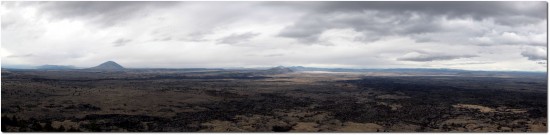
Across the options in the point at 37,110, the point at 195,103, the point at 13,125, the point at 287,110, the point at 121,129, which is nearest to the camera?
the point at 13,125

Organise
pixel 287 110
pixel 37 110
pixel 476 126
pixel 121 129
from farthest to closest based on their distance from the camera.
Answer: pixel 287 110 < pixel 37 110 < pixel 476 126 < pixel 121 129

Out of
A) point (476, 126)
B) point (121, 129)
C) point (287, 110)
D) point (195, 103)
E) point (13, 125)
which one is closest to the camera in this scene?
point (13, 125)

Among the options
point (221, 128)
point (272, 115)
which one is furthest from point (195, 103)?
point (221, 128)

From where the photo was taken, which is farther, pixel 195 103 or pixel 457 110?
pixel 195 103

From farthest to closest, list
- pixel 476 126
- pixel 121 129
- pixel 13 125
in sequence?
pixel 476 126
pixel 121 129
pixel 13 125

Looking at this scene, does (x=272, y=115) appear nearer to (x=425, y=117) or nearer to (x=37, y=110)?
(x=425, y=117)

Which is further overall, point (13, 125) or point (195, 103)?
point (195, 103)

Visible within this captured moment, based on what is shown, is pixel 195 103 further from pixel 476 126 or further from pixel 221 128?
pixel 476 126

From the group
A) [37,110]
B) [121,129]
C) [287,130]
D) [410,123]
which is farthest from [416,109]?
[37,110]
